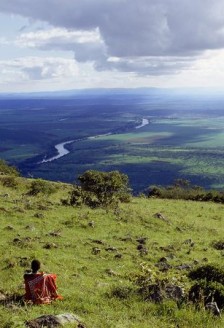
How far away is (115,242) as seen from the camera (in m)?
23.5

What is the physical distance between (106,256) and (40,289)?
7933 mm

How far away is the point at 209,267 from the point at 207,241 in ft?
36.6

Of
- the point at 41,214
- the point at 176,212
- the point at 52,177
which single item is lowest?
the point at 52,177

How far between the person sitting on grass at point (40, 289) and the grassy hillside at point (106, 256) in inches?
12.8

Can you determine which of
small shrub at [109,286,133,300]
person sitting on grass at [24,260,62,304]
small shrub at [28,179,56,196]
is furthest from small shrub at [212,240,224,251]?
small shrub at [28,179,56,196]

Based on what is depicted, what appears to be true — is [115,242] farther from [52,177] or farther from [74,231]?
[52,177]

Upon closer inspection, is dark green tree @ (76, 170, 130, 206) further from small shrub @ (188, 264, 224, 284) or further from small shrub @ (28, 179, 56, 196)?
small shrub @ (188, 264, 224, 284)

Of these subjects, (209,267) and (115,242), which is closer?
(209,267)

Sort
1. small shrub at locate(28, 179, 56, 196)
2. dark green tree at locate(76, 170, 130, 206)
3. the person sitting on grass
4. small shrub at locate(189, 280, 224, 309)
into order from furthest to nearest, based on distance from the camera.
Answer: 1. small shrub at locate(28, 179, 56, 196)
2. dark green tree at locate(76, 170, 130, 206)
3. small shrub at locate(189, 280, 224, 309)
4. the person sitting on grass

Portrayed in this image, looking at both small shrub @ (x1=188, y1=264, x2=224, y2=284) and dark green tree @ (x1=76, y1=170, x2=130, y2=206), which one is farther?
dark green tree @ (x1=76, y1=170, x2=130, y2=206)

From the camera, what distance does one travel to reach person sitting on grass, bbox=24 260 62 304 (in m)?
12.7

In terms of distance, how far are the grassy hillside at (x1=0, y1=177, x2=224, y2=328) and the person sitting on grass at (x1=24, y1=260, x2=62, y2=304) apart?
32 centimetres

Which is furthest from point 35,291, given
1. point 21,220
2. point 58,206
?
point 58,206

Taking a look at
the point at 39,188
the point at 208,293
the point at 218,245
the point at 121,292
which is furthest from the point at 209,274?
the point at 39,188
